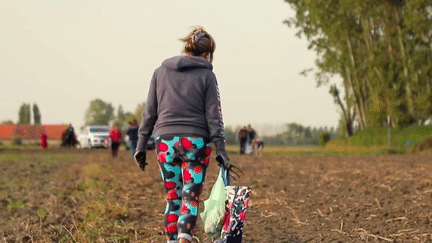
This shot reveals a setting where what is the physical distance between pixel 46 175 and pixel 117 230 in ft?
35.9

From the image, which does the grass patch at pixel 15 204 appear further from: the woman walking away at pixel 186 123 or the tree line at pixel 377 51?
the tree line at pixel 377 51

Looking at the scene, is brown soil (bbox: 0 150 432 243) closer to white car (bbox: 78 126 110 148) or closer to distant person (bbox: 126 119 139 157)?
distant person (bbox: 126 119 139 157)

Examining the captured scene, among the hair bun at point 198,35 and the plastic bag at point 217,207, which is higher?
the hair bun at point 198,35

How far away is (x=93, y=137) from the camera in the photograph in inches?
1970

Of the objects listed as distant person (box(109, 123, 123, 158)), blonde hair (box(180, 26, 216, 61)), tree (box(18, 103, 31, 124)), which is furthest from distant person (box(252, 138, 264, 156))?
tree (box(18, 103, 31, 124))

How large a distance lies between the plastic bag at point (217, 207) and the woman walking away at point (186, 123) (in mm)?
162

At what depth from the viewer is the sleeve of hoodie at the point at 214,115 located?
523 centimetres

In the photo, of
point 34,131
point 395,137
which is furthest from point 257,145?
point 34,131

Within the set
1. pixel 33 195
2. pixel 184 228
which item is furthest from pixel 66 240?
pixel 33 195

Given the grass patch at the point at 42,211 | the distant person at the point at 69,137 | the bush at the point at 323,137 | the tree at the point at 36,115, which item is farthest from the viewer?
the tree at the point at 36,115

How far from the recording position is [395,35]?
43375mm

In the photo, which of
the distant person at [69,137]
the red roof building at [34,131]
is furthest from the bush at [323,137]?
the red roof building at [34,131]

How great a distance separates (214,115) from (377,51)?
40.1 m

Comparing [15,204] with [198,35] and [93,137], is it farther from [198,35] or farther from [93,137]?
[93,137]
